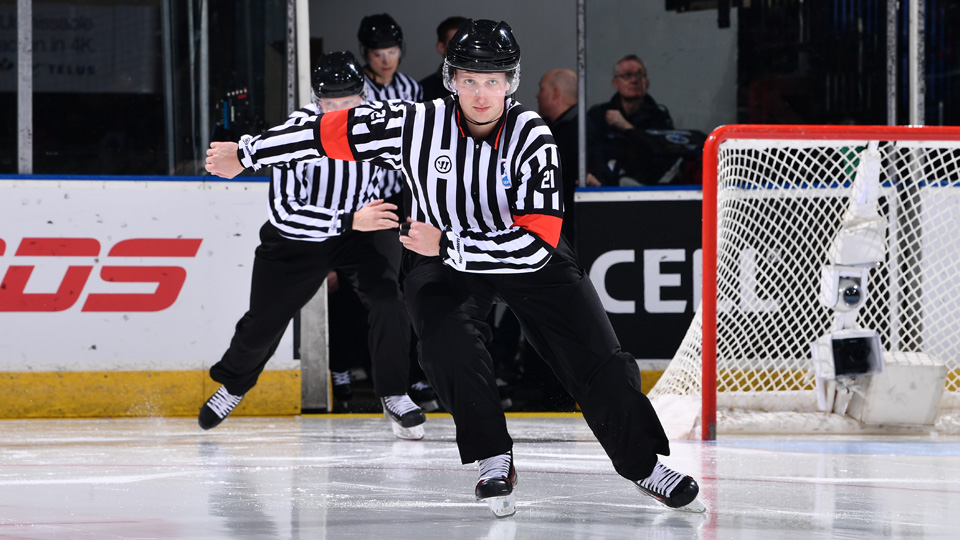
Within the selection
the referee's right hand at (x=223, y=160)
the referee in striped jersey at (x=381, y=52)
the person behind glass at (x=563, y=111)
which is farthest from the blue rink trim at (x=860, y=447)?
the referee in striped jersey at (x=381, y=52)

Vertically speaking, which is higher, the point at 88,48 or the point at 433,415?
the point at 88,48

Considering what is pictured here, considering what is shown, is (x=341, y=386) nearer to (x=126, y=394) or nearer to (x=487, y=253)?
(x=126, y=394)

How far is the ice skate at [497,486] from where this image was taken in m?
2.64

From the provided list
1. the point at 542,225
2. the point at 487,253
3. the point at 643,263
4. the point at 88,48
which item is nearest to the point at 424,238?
the point at 487,253

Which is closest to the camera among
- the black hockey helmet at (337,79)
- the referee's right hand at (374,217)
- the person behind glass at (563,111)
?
the referee's right hand at (374,217)

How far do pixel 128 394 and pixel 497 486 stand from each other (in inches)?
113

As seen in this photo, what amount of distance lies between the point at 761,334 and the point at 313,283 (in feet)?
5.84

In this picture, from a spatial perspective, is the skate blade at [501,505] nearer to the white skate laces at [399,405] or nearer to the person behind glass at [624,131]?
the white skate laces at [399,405]

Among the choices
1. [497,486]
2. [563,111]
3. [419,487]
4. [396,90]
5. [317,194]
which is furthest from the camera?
[563,111]

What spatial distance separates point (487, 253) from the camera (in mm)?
2758

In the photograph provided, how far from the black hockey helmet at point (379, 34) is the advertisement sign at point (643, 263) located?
109 cm

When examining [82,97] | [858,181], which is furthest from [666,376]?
[82,97]

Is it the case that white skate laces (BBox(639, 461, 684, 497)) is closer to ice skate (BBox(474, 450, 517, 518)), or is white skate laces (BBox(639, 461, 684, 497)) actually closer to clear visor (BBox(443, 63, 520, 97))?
ice skate (BBox(474, 450, 517, 518))

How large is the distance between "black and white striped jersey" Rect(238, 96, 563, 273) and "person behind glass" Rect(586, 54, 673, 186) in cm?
274
